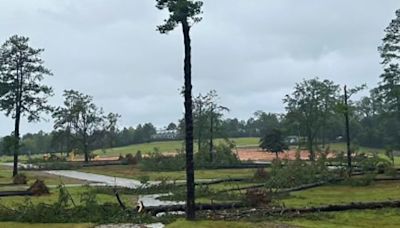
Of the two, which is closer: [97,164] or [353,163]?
[353,163]

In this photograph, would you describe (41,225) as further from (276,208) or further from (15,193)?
(15,193)

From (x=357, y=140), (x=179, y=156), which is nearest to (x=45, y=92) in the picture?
(x=179, y=156)

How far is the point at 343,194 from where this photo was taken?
3644cm

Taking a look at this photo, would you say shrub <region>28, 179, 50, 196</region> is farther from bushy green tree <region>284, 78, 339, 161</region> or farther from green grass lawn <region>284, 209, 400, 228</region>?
bushy green tree <region>284, 78, 339, 161</region>

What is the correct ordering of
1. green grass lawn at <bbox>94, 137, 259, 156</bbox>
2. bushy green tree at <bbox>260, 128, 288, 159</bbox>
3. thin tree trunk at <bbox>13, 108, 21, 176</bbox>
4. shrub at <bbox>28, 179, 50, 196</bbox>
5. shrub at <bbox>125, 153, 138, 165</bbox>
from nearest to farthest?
1. shrub at <bbox>28, 179, 50, 196</bbox>
2. thin tree trunk at <bbox>13, 108, 21, 176</bbox>
3. shrub at <bbox>125, 153, 138, 165</bbox>
4. bushy green tree at <bbox>260, 128, 288, 159</bbox>
5. green grass lawn at <bbox>94, 137, 259, 156</bbox>

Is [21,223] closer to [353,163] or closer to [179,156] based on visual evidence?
[353,163]

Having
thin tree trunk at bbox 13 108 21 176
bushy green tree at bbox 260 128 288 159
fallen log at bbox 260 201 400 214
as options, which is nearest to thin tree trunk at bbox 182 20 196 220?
fallen log at bbox 260 201 400 214

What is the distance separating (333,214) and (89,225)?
1046 centimetres

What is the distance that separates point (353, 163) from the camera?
50.7 meters

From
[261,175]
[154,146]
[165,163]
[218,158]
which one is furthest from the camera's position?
[154,146]

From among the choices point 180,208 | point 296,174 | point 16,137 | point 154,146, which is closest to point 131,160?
point 16,137

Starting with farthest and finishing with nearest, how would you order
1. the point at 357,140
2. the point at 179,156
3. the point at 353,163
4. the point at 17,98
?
the point at 357,140, the point at 179,156, the point at 17,98, the point at 353,163

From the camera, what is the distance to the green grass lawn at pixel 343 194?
104 feet

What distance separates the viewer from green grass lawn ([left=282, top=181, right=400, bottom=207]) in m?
31.7
